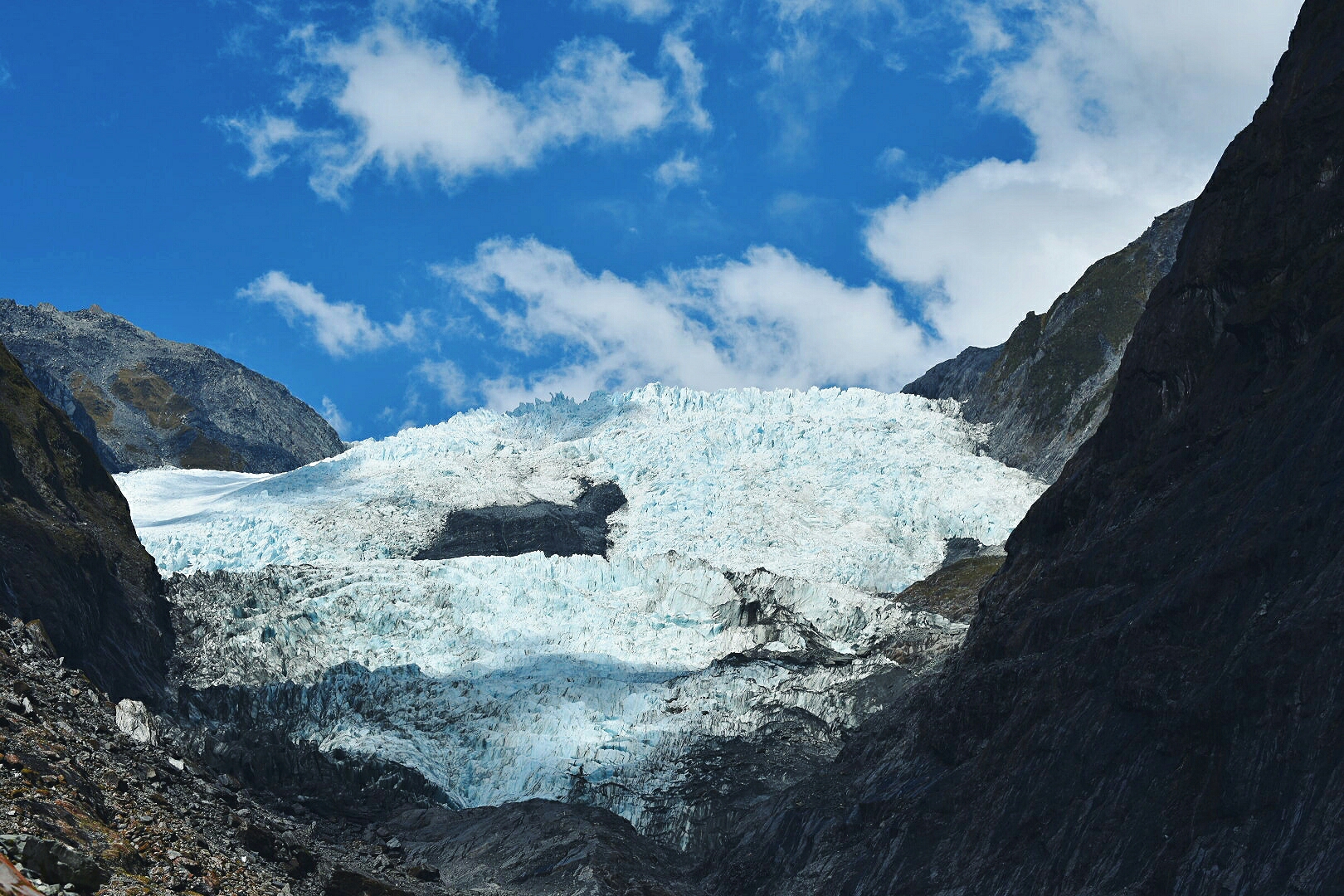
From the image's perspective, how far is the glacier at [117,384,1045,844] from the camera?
272 ft

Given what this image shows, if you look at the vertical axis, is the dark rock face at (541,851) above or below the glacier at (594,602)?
below

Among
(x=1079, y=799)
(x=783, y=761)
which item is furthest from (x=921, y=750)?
(x=783, y=761)

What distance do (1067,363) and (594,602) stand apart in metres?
94.6

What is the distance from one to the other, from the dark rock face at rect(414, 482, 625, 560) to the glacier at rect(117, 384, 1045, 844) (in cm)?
221

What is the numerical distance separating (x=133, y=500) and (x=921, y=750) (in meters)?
130

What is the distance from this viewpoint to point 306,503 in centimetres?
15162

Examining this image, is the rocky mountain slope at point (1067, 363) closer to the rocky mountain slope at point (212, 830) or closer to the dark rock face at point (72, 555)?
the rocky mountain slope at point (212, 830)

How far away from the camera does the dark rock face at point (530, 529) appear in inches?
5630

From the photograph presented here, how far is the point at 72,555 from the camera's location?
78125 millimetres

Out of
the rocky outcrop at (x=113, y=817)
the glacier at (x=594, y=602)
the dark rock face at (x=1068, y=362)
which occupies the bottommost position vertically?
the rocky outcrop at (x=113, y=817)

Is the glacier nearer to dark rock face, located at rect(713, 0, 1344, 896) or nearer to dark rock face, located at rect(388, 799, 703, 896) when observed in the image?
dark rock face, located at rect(388, 799, 703, 896)

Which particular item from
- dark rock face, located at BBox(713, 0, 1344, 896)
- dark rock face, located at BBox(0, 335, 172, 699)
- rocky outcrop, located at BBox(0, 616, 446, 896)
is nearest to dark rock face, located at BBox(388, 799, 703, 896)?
dark rock face, located at BBox(713, 0, 1344, 896)

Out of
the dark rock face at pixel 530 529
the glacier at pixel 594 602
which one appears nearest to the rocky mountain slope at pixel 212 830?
the glacier at pixel 594 602

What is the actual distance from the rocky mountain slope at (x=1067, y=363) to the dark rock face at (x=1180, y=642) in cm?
9404
